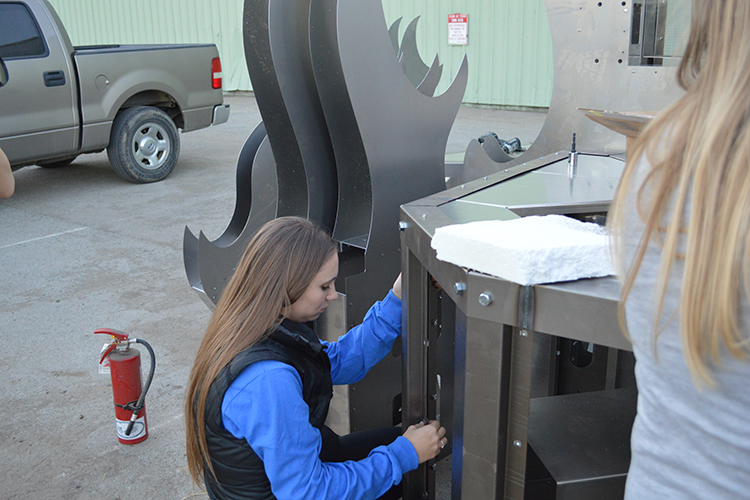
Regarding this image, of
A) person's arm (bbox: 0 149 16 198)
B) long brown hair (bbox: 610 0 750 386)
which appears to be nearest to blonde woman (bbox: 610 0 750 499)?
long brown hair (bbox: 610 0 750 386)

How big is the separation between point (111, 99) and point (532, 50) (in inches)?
268

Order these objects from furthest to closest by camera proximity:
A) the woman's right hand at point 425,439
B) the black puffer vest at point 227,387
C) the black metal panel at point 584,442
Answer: the woman's right hand at point 425,439
the black puffer vest at point 227,387
the black metal panel at point 584,442

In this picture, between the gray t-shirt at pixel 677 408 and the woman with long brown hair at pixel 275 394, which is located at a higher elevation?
the gray t-shirt at pixel 677 408

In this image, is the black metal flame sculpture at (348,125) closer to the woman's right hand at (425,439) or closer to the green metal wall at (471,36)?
the woman's right hand at (425,439)

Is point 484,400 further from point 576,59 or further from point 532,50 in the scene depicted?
point 532,50

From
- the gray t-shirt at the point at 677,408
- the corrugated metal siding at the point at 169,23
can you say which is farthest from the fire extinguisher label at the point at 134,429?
the corrugated metal siding at the point at 169,23

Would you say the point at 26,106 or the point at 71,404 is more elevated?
the point at 26,106

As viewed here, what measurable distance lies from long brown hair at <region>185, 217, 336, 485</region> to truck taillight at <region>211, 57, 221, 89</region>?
6267 millimetres

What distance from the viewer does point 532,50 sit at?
10.9 m

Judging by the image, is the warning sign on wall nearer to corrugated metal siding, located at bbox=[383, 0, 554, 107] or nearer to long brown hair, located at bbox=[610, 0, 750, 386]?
corrugated metal siding, located at bbox=[383, 0, 554, 107]

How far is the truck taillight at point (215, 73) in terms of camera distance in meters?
7.63

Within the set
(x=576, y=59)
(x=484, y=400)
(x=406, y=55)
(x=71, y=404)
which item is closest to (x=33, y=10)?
(x=406, y=55)

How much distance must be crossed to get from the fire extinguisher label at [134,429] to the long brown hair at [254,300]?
3.52 ft

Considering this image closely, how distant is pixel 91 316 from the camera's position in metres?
4.09
